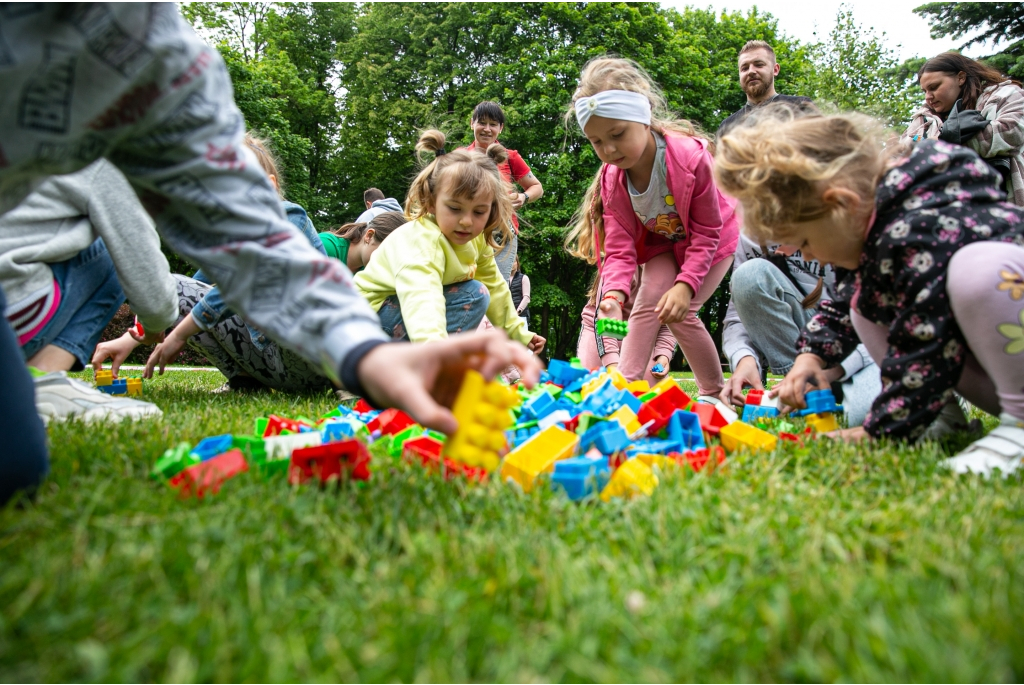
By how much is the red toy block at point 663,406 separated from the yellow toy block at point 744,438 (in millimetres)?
239

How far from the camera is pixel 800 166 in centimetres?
236

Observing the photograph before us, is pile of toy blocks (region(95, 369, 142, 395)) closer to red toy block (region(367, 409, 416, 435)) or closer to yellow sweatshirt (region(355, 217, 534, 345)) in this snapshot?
yellow sweatshirt (region(355, 217, 534, 345))

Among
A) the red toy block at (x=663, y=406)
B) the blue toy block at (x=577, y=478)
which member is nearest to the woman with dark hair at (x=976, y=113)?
the red toy block at (x=663, y=406)

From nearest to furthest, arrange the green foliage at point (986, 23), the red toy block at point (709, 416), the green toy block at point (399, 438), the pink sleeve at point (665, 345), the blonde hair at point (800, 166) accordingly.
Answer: the green toy block at point (399, 438) → the blonde hair at point (800, 166) → the red toy block at point (709, 416) → the pink sleeve at point (665, 345) → the green foliage at point (986, 23)

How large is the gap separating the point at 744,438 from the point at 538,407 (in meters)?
0.86

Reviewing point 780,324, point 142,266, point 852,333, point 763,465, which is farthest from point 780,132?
point 142,266

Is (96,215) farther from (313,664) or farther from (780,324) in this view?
(780,324)

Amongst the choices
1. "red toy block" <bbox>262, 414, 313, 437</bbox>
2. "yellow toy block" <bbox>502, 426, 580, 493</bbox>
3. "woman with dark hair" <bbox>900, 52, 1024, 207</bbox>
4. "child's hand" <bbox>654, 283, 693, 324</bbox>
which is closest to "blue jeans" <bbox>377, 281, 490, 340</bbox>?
"child's hand" <bbox>654, 283, 693, 324</bbox>

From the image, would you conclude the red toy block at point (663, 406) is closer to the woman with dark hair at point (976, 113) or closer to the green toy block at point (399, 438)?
the green toy block at point (399, 438)

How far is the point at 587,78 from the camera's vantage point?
4516 mm

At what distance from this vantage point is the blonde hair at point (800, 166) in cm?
240

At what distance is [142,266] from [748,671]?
2879 mm

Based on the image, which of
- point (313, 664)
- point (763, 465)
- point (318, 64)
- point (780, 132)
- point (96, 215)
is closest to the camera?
point (313, 664)

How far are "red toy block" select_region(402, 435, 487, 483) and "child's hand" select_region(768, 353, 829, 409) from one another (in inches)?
62.5
